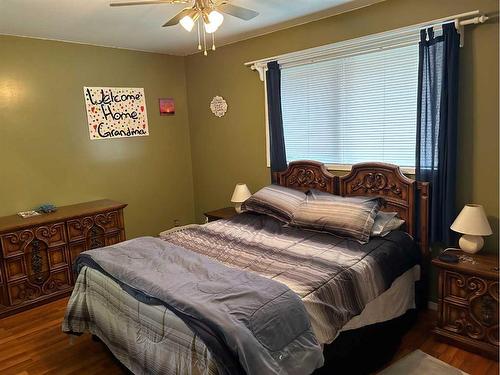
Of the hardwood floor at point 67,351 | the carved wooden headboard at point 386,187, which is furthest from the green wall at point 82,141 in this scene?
the carved wooden headboard at point 386,187

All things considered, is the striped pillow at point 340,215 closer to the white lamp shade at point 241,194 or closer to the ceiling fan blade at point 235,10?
the white lamp shade at point 241,194

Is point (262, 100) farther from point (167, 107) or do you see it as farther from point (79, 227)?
point (79, 227)

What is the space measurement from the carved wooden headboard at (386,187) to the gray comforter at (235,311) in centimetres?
143

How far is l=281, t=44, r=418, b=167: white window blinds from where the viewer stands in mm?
2926

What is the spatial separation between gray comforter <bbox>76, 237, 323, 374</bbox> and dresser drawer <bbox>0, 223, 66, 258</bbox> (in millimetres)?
1390

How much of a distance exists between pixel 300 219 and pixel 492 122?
149 cm

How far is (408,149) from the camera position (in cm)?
295

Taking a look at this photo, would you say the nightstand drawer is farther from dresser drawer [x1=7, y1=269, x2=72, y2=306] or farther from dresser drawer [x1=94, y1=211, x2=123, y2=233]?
dresser drawer [x1=7, y1=269, x2=72, y2=306]

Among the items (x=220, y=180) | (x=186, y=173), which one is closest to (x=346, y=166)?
(x=220, y=180)

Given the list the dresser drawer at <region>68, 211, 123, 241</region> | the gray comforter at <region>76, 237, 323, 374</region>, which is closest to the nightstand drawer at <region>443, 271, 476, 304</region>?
the gray comforter at <region>76, 237, 323, 374</region>

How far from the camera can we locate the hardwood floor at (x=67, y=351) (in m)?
2.37

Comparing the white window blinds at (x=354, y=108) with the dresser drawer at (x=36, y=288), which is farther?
the dresser drawer at (x=36, y=288)

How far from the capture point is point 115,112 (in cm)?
409

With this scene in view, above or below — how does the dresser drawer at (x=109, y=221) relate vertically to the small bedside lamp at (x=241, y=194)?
below
